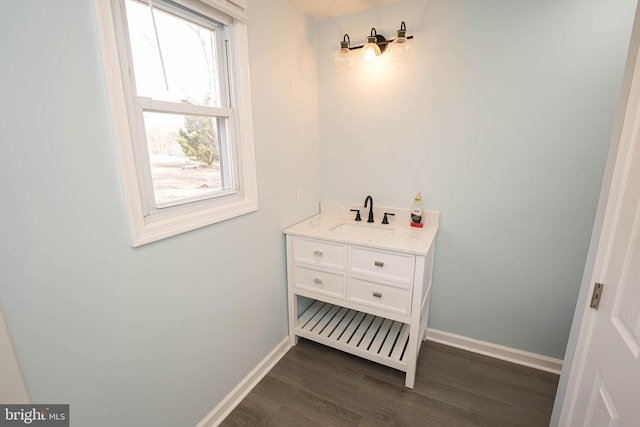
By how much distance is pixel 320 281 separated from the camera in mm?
1929

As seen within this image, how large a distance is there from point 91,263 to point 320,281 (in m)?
1.28

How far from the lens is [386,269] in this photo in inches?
66.8

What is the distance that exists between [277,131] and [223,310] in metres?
1.12

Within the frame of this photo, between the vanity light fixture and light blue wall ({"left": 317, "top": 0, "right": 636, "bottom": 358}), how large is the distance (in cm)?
8

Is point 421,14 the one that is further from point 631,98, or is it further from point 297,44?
point 631,98

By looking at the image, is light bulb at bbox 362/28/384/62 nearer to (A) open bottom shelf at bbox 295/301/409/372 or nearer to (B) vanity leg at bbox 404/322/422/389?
(B) vanity leg at bbox 404/322/422/389

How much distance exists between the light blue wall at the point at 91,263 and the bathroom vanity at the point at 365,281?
0.47 m

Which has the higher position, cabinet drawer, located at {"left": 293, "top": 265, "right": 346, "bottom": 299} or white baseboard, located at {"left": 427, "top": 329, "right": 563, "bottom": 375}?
cabinet drawer, located at {"left": 293, "top": 265, "right": 346, "bottom": 299}

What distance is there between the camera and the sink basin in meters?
1.86

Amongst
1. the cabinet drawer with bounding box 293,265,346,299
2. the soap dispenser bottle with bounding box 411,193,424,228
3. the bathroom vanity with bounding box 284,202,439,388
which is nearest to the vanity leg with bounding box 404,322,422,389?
the bathroom vanity with bounding box 284,202,439,388

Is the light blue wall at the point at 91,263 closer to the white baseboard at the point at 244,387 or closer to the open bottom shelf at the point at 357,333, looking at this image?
the white baseboard at the point at 244,387

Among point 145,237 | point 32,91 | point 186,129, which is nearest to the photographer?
point 32,91

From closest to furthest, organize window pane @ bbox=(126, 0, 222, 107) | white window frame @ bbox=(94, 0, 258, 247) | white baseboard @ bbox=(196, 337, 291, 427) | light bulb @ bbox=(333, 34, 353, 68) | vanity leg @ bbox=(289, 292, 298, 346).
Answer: white window frame @ bbox=(94, 0, 258, 247) → window pane @ bbox=(126, 0, 222, 107) → white baseboard @ bbox=(196, 337, 291, 427) → light bulb @ bbox=(333, 34, 353, 68) → vanity leg @ bbox=(289, 292, 298, 346)

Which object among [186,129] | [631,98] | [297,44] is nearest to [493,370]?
[631,98]
